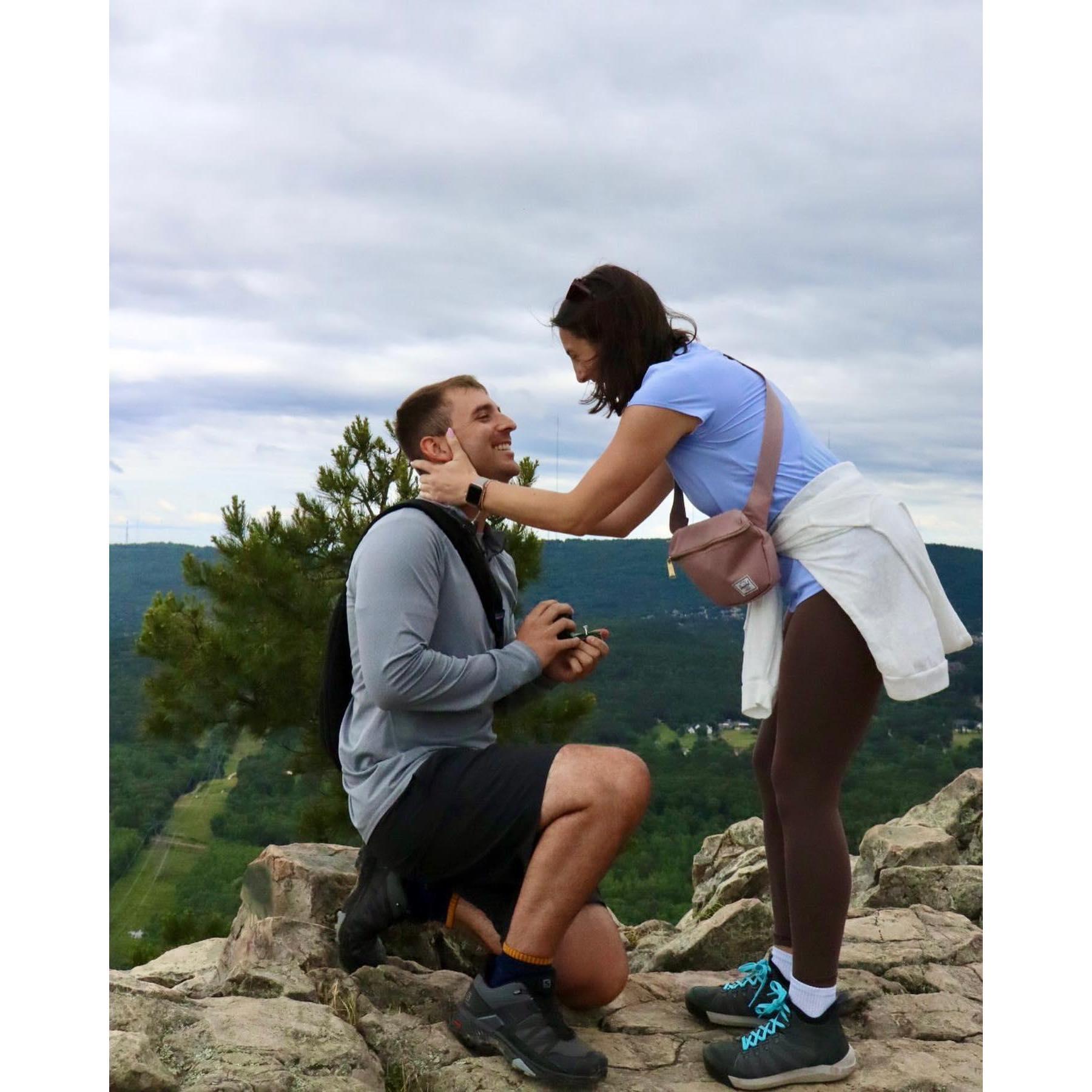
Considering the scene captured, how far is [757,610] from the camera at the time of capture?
88.2 inches

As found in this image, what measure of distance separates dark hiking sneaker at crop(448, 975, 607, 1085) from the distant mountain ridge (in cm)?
412

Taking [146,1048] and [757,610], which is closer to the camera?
[146,1048]

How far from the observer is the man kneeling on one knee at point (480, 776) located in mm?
2244

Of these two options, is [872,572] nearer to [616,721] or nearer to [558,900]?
[558,900]

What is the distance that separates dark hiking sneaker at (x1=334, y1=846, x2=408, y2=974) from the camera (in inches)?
104

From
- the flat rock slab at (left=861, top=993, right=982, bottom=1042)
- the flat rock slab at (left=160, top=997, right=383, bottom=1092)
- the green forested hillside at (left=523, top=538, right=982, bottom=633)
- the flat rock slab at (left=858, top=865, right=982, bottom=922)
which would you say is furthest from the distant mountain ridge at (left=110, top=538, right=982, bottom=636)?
the flat rock slab at (left=160, top=997, right=383, bottom=1092)

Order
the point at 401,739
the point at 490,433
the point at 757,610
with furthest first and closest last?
the point at 490,433 < the point at 401,739 < the point at 757,610

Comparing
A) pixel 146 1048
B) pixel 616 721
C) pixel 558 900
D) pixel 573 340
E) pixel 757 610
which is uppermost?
pixel 573 340

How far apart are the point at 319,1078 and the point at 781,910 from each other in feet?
3.27

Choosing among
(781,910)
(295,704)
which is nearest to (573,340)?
(781,910)

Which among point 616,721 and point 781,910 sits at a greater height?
point 781,910

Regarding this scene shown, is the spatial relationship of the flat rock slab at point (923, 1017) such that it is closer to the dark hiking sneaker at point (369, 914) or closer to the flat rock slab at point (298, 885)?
the dark hiking sneaker at point (369, 914)

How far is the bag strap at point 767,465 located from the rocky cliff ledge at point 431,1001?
1153 millimetres

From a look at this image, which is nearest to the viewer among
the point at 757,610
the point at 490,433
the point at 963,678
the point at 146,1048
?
the point at 146,1048
